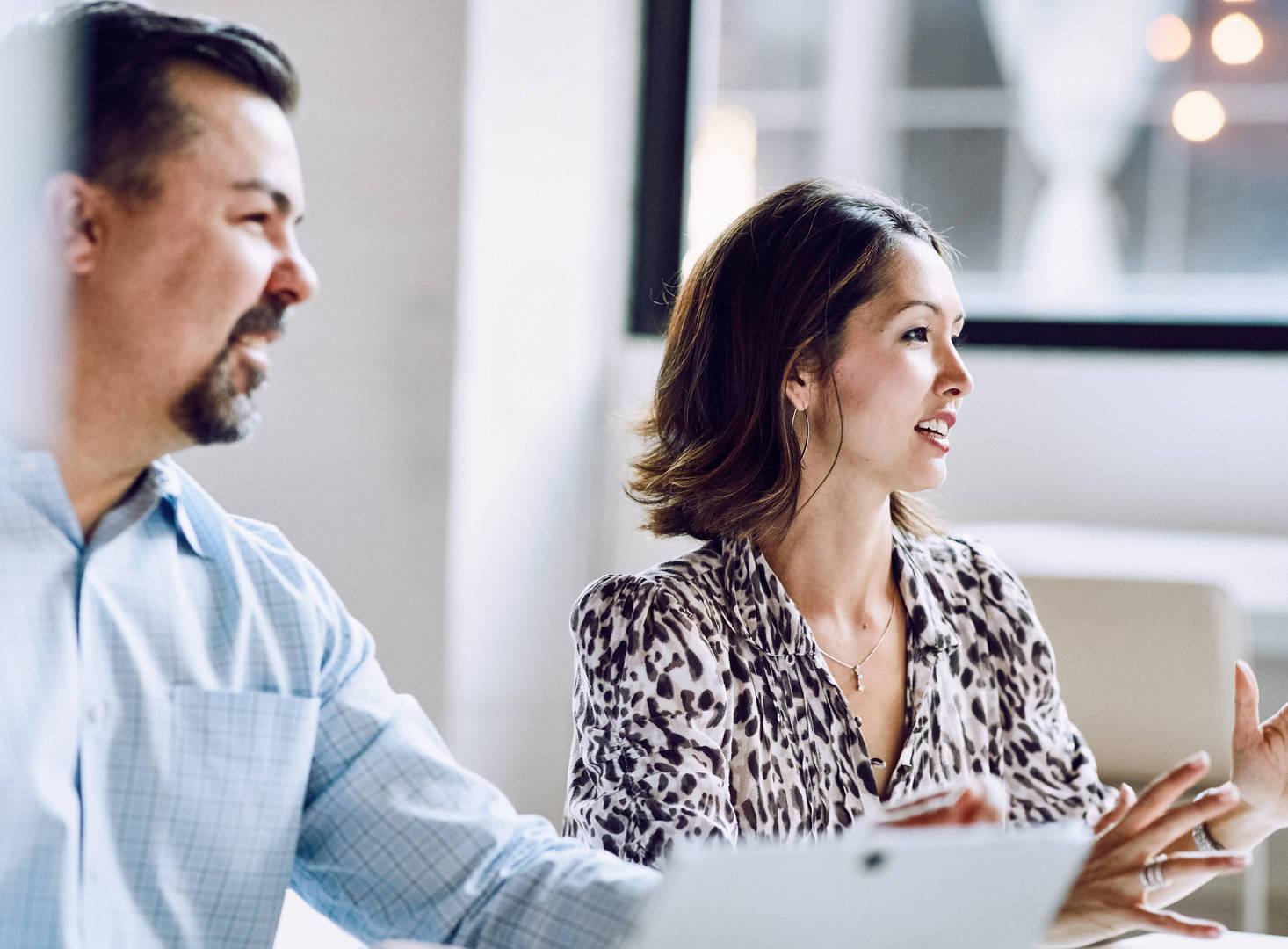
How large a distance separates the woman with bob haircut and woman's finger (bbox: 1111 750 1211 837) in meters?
0.20

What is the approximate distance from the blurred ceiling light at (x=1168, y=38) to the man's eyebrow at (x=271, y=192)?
2.58 metres

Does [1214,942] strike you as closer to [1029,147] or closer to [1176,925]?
[1176,925]

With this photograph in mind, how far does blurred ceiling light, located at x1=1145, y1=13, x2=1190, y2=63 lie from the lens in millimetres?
2992

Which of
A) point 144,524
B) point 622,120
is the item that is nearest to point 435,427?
point 622,120

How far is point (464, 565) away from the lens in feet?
8.70

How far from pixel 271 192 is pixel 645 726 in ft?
1.93

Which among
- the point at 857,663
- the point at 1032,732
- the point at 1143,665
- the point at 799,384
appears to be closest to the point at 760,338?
the point at 799,384

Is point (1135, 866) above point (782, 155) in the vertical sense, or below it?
below

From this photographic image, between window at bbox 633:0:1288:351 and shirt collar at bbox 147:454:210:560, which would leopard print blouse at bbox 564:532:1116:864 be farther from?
window at bbox 633:0:1288:351

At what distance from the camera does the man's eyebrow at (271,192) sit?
0.96 m

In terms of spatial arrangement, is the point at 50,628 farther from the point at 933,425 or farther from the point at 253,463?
the point at 253,463

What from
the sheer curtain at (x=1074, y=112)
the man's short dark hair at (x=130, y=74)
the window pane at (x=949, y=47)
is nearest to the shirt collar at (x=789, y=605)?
the man's short dark hair at (x=130, y=74)

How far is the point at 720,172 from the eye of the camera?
3.31 m

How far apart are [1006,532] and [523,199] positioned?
3.92ft
